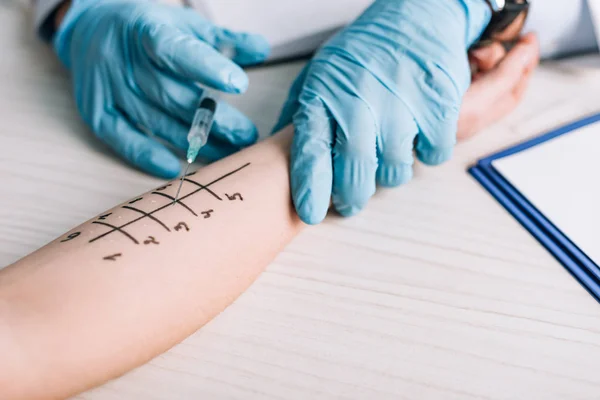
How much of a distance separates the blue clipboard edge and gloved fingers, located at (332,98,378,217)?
0.28 m

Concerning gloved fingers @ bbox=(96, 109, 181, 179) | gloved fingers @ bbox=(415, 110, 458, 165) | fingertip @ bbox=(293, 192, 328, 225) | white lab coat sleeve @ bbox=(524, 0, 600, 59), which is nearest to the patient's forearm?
fingertip @ bbox=(293, 192, 328, 225)

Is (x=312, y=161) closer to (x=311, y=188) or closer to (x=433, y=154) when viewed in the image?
(x=311, y=188)

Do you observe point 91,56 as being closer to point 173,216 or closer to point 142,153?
point 142,153

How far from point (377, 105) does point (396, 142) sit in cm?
8

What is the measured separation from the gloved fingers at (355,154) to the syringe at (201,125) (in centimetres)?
26

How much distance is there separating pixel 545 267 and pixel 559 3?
2.69ft

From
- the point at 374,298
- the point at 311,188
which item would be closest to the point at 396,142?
the point at 311,188

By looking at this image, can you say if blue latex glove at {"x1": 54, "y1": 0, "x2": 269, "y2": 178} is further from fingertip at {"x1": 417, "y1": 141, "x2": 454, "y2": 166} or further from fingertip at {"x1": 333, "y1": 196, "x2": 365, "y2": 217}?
fingertip at {"x1": 417, "y1": 141, "x2": 454, "y2": 166}

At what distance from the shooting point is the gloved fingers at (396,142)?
950 mm

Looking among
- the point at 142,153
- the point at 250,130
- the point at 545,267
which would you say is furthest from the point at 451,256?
the point at 142,153

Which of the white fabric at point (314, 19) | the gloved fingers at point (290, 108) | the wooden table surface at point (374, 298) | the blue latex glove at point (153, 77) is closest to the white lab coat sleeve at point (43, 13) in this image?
the white fabric at point (314, 19)

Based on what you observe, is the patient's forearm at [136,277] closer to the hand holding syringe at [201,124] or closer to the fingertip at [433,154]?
the hand holding syringe at [201,124]

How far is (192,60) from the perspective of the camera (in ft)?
3.17

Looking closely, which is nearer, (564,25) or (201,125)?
(201,125)
